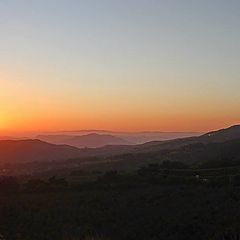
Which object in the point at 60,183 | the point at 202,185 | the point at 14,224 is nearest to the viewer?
the point at 14,224

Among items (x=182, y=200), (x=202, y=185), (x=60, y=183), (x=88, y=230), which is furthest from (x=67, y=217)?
(x=60, y=183)

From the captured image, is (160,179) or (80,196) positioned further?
(160,179)

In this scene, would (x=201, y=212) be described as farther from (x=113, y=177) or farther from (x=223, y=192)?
(x=113, y=177)

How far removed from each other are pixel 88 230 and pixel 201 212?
9.31 meters

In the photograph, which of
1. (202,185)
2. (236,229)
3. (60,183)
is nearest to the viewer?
(236,229)

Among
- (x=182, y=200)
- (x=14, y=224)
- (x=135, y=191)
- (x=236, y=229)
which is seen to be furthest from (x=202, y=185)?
(x=236, y=229)

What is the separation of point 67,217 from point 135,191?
53.6ft

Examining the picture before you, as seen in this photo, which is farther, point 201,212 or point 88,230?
point 201,212

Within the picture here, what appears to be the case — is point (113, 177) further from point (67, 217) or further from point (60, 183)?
point (67, 217)

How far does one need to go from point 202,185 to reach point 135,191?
692 cm

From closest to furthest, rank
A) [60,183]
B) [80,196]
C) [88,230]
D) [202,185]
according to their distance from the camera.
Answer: [88,230]
[80,196]
[202,185]
[60,183]

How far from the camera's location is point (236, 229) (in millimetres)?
25828

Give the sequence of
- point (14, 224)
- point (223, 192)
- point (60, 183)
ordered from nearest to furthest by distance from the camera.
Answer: point (14, 224)
point (223, 192)
point (60, 183)

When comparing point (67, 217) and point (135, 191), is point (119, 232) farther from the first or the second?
point (135, 191)
